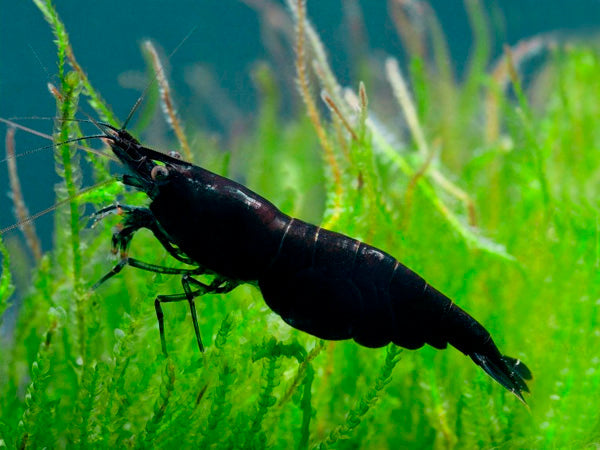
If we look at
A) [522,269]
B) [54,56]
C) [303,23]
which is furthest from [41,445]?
[522,269]

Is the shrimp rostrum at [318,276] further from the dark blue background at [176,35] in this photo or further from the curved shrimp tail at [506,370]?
the dark blue background at [176,35]

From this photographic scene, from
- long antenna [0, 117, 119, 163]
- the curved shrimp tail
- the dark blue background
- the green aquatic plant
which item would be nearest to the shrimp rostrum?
the curved shrimp tail

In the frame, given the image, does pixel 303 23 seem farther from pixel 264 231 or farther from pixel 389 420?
pixel 389 420

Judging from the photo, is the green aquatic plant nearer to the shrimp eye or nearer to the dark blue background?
the shrimp eye

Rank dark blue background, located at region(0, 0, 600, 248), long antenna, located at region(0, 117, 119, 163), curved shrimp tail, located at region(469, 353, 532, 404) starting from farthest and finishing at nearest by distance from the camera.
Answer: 1. dark blue background, located at region(0, 0, 600, 248)
2. curved shrimp tail, located at region(469, 353, 532, 404)
3. long antenna, located at region(0, 117, 119, 163)

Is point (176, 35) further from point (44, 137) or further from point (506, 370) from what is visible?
point (506, 370)

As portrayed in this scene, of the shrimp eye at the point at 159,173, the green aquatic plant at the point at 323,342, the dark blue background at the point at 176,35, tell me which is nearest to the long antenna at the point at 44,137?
the green aquatic plant at the point at 323,342
